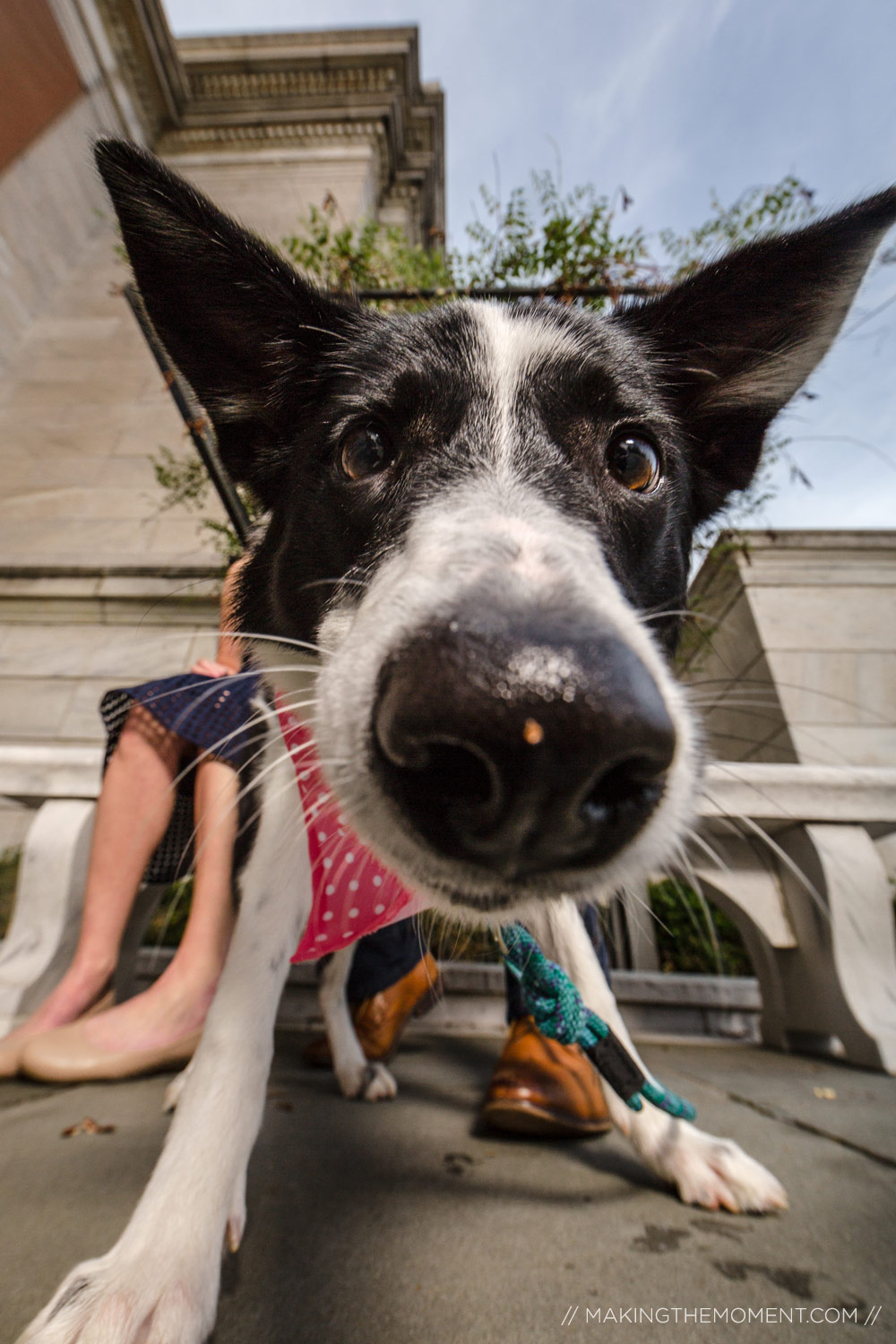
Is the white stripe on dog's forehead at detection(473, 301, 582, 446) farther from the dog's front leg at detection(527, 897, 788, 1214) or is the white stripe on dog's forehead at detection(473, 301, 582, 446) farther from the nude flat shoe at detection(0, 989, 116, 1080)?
the nude flat shoe at detection(0, 989, 116, 1080)

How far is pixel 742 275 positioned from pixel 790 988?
8.84 feet

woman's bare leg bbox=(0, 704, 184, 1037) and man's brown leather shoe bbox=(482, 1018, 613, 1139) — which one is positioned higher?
woman's bare leg bbox=(0, 704, 184, 1037)

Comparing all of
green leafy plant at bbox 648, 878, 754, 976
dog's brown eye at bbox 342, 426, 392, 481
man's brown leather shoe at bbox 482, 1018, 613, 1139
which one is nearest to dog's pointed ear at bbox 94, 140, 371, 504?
dog's brown eye at bbox 342, 426, 392, 481

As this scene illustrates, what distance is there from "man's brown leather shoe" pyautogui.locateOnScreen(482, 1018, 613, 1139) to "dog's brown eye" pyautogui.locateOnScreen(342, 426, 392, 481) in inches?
52.2

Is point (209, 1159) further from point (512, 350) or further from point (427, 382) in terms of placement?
point (512, 350)

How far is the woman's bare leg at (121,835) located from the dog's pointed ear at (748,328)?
6.08 feet

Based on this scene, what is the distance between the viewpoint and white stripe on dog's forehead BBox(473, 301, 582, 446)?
3.77ft

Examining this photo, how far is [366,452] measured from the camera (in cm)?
120

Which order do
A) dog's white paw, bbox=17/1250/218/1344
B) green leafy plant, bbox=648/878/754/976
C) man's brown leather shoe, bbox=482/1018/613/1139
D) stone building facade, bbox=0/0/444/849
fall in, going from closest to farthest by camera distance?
dog's white paw, bbox=17/1250/218/1344 < man's brown leather shoe, bbox=482/1018/613/1139 < green leafy plant, bbox=648/878/754/976 < stone building facade, bbox=0/0/444/849

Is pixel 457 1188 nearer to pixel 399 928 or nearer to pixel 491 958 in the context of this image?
pixel 399 928

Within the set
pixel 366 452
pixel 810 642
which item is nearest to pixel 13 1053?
pixel 366 452

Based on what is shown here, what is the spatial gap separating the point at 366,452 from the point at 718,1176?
5.11 ft

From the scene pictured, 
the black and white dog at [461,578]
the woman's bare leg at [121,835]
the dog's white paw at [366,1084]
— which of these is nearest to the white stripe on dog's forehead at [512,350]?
the black and white dog at [461,578]

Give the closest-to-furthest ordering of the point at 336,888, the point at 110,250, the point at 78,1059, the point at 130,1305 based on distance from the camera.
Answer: the point at 130,1305, the point at 336,888, the point at 78,1059, the point at 110,250
